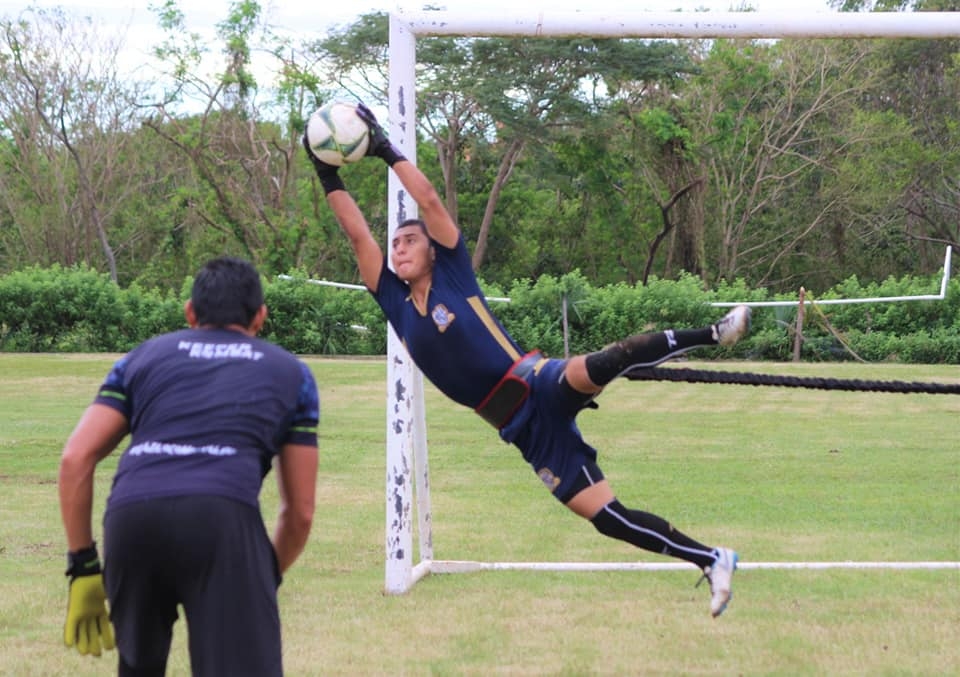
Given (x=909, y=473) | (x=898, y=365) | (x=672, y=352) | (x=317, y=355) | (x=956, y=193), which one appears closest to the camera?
(x=672, y=352)

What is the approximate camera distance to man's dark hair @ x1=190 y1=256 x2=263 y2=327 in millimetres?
3848

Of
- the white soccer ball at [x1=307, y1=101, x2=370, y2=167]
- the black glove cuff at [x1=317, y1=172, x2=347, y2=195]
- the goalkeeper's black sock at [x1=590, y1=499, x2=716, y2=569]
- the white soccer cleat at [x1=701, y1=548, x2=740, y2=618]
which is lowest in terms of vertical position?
the white soccer cleat at [x1=701, y1=548, x2=740, y2=618]

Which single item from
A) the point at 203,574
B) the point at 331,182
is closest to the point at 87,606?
the point at 203,574

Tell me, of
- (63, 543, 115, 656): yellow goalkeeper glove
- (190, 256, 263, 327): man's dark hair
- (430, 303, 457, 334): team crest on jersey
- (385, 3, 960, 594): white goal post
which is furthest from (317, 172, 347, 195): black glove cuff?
(63, 543, 115, 656): yellow goalkeeper glove

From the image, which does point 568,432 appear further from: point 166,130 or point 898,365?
point 166,130

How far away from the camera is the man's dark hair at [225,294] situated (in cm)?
385

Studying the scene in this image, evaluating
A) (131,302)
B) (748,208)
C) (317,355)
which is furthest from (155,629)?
(748,208)

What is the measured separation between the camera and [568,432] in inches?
243

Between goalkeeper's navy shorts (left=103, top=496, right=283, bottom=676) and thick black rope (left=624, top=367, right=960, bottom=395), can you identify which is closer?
goalkeeper's navy shorts (left=103, top=496, right=283, bottom=676)

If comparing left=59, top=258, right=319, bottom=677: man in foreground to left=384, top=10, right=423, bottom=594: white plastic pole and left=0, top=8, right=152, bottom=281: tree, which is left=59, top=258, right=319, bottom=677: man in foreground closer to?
left=384, top=10, right=423, bottom=594: white plastic pole

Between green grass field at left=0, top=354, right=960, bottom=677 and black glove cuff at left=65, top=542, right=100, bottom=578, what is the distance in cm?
255

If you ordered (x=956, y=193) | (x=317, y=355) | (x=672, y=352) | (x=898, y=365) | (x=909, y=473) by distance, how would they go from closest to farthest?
(x=672, y=352) < (x=909, y=473) < (x=898, y=365) < (x=317, y=355) < (x=956, y=193)

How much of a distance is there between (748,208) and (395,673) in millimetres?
48265

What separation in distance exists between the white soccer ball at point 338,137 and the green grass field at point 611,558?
2.53m
